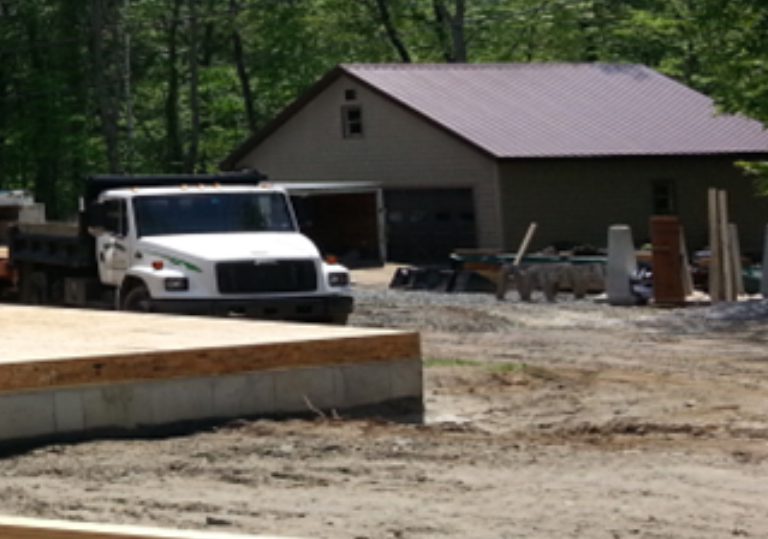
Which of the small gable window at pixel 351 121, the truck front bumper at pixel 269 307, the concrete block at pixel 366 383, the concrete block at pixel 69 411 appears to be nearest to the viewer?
the concrete block at pixel 69 411

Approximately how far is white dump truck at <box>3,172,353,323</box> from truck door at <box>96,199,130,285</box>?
0.01 m

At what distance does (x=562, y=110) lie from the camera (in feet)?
161

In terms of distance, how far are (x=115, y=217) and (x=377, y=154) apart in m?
26.0

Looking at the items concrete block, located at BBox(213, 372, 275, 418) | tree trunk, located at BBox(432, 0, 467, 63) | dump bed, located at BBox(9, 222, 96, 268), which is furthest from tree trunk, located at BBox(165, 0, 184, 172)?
concrete block, located at BBox(213, 372, 275, 418)

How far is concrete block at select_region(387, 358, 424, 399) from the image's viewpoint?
1499cm

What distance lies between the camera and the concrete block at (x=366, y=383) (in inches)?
575

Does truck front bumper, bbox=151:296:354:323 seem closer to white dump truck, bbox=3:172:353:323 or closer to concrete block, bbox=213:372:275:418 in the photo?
white dump truck, bbox=3:172:353:323

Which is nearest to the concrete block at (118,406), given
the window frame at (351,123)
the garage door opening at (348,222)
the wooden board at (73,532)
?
the wooden board at (73,532)

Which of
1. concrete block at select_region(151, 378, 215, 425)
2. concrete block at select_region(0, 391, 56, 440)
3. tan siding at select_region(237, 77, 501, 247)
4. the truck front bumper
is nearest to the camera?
concrete block at select_region(0, 391, 56, 440)

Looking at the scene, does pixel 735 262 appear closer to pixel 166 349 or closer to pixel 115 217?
pixel 115 217

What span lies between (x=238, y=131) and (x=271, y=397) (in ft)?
200

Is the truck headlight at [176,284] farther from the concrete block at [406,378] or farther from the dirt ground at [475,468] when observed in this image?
the concrete block at [406,378]

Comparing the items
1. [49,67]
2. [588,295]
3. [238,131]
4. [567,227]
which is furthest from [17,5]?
[588,295]

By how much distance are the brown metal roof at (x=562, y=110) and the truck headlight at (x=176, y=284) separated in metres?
24.1
